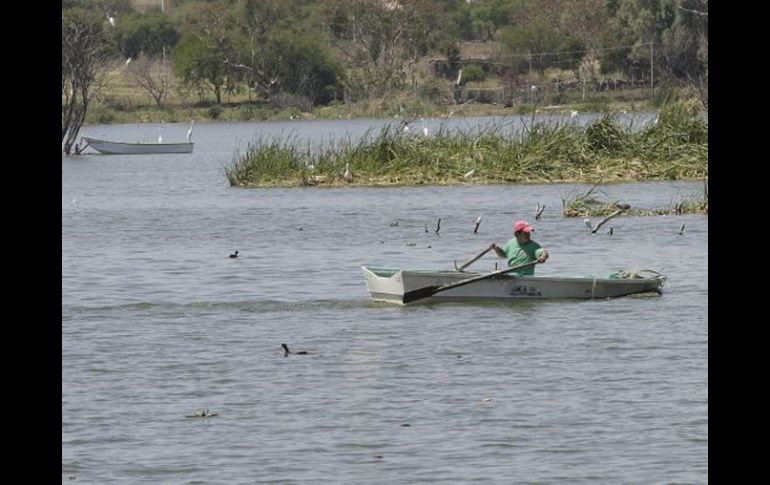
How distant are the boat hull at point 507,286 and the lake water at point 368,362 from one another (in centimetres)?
21

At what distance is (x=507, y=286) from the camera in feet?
73.9

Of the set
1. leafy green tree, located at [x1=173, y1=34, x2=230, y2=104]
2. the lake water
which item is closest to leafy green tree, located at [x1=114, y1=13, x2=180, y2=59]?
leafy green tree, located at [x1=173, y1=34, x2=230, y2=104]

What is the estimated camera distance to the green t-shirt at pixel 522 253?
22234 mm

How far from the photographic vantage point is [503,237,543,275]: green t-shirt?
22.2m

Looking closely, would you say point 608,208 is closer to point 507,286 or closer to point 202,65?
point 507,286

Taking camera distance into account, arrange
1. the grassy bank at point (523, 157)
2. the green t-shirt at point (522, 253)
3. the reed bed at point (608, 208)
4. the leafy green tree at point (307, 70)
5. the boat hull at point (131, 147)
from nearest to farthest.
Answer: the green t-shirt at point (522, 253), the reed bed at point (608, 208), the grassy bank at point (523, 157), the boat hull at point (131, 147), the leafy green tree at point (307, 70)

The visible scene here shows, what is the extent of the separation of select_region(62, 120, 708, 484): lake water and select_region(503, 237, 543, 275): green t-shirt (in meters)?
0.68

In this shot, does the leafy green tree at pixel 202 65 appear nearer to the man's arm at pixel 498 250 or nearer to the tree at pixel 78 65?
the tree at pixel 78 65

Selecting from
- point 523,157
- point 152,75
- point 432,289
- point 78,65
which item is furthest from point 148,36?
point 432,289

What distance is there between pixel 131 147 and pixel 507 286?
175 ft

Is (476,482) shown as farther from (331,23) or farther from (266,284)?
(331,23)

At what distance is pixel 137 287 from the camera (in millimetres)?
27938

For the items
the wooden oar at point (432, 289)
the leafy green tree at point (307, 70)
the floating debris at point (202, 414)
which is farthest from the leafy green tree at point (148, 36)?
the floating debris at point (202, 414)
